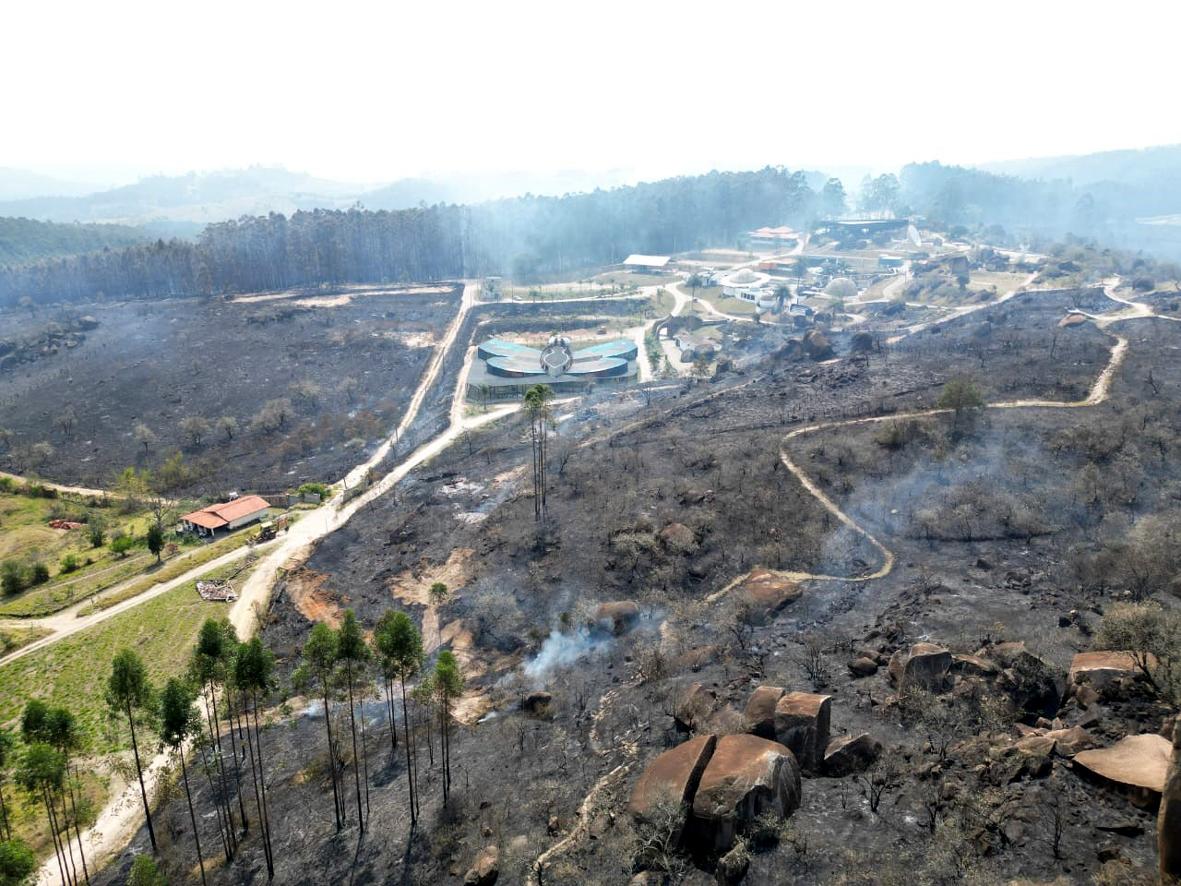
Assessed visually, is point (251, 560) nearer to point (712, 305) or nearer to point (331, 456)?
point (331, 456)

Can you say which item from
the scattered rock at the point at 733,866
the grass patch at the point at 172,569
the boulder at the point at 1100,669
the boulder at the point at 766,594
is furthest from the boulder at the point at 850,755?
the grass patch at the point at 172,569

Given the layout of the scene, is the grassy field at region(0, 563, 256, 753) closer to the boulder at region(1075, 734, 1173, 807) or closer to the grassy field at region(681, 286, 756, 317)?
the boulder at region(1075, 734, 1173, 807)

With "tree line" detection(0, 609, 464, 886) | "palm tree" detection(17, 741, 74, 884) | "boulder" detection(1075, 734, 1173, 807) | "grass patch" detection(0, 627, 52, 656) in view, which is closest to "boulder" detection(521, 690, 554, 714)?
"tree line" detection(0, 609, 464, 886)

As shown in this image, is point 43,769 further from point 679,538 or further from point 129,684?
point 679,538

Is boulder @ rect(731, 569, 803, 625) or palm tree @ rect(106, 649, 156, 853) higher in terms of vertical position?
palm tree @ rect(106, 649, 156, 853)

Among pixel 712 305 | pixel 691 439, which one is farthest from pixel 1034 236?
pixel 691 439

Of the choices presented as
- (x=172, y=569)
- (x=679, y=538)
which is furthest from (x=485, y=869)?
(x=172, y=569)
